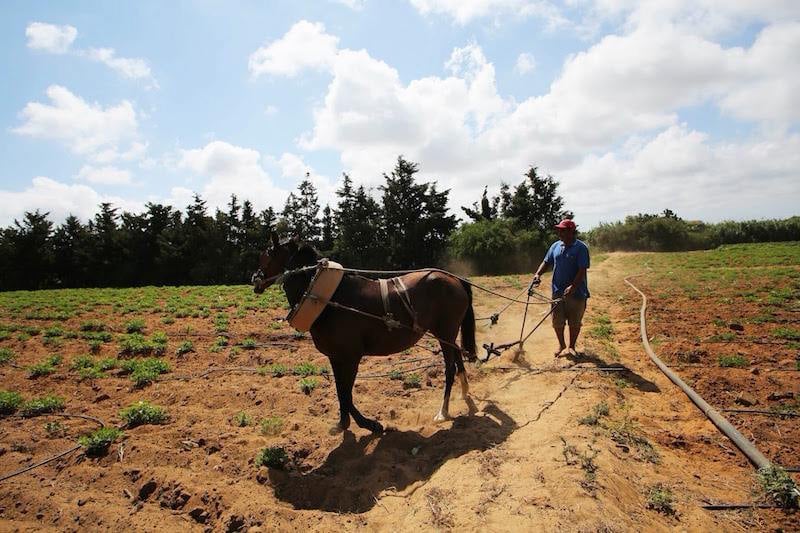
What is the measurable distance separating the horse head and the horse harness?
1.35m

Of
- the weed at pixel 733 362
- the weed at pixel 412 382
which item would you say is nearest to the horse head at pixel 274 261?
the weed at pixel 412 382

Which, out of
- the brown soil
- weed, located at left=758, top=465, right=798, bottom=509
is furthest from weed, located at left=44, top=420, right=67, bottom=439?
weed, located at left=758, top=465, right=798, bottom=509

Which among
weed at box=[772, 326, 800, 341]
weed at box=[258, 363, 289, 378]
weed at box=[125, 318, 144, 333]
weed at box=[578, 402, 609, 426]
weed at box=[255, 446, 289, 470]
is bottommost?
weed at box=[255, 446, 289, 470]

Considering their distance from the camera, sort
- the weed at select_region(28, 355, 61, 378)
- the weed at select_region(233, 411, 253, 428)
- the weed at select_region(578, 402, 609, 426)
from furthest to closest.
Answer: the weed at select_region(28, 355, 61, 378) → the weed at select_region(233, 411, 253, 428) → the weed at select_region(578, 402, 609, 426)

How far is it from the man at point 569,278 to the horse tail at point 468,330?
1.79 meters

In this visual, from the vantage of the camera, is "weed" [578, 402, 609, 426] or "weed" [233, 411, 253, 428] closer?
"weed" [578, 402, 609, 426]

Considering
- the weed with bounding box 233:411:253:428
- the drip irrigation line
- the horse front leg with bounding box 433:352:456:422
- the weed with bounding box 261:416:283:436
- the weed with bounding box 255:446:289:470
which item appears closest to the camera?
the weed with bounding box 255:446:289:470

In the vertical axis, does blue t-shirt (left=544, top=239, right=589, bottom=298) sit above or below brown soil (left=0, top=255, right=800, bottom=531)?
above

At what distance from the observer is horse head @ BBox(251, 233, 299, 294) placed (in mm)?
5789

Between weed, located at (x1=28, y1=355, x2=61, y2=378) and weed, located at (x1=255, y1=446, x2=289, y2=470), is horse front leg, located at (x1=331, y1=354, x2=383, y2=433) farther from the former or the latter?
weed, located at (x1=28, y1=355, x2=61, y2=378)

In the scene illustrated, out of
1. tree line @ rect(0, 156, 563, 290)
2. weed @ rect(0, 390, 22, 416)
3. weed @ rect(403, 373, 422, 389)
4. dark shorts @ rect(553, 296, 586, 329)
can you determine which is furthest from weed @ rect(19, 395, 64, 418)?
tree line @ rect(0, 156, 563, 290)

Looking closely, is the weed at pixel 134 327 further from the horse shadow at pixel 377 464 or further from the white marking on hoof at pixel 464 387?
the white marking on hoof at pixel 464 387

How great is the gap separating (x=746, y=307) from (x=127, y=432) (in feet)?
51.3

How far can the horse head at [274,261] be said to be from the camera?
579cm
